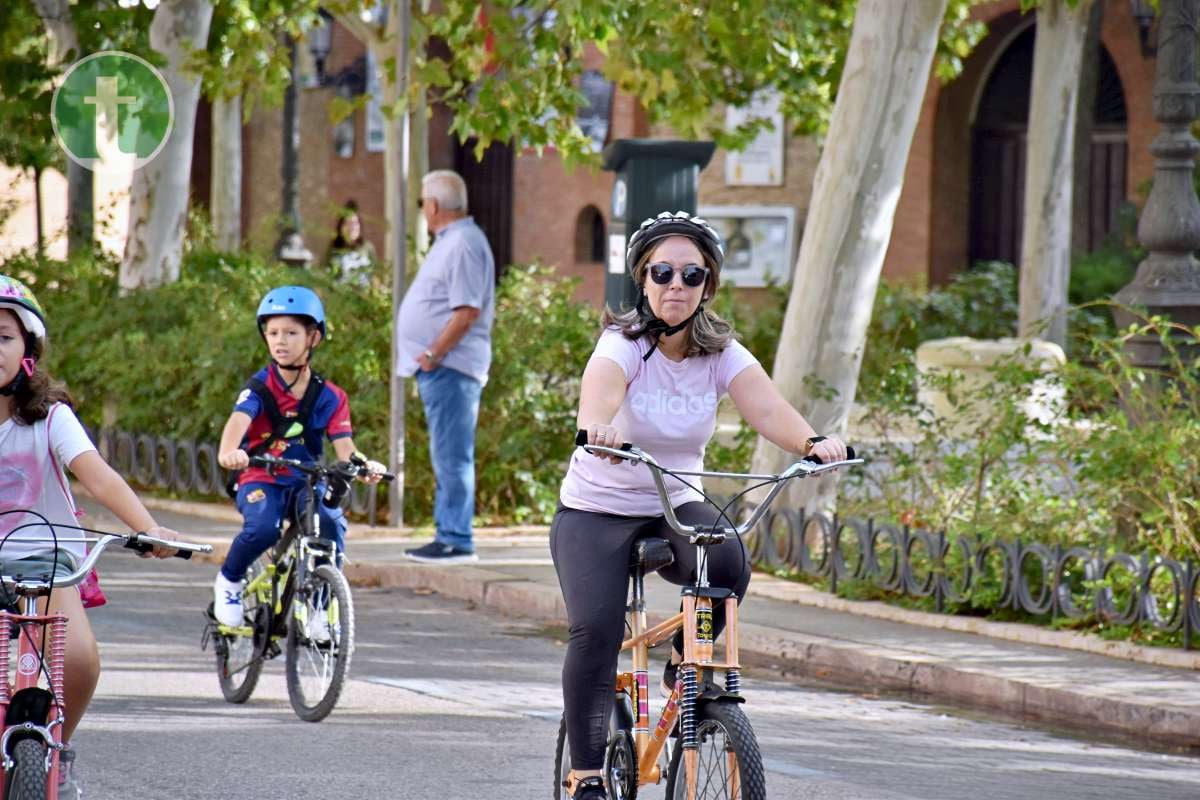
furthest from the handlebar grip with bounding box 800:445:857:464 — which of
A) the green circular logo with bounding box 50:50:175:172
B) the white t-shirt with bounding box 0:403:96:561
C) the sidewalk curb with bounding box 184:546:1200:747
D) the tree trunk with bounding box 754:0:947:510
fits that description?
the green circular logo with bounding box 50:50:175:172

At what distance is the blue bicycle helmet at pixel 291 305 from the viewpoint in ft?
25.9

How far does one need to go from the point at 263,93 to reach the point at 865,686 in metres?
8.36

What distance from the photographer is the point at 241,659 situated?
8.16 meters

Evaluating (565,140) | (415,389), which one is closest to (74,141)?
(565,140)

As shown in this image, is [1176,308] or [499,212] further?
[499,212]

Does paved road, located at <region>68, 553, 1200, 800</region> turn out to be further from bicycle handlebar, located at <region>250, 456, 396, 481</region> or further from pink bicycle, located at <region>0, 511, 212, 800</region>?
pink bicycle, located at <region>0, 511, 212, 800</region>

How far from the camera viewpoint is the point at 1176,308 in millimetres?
11086

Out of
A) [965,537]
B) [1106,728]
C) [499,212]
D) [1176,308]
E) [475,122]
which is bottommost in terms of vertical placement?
[1106,728]

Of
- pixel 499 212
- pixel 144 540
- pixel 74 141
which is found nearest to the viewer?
pixel 144 540

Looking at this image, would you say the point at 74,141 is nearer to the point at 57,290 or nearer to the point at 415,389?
the point at 57,290

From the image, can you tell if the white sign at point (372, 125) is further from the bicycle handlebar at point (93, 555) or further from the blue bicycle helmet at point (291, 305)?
the bicycle handlebar at point (93, 555)

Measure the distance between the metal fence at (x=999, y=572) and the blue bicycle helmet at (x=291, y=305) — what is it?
146 inches

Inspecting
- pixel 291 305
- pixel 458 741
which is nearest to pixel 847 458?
pixel 458 741

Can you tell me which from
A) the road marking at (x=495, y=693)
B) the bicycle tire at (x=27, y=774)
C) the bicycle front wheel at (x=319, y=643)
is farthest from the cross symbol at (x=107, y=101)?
the bicycle tire at (x=27, y=774)
